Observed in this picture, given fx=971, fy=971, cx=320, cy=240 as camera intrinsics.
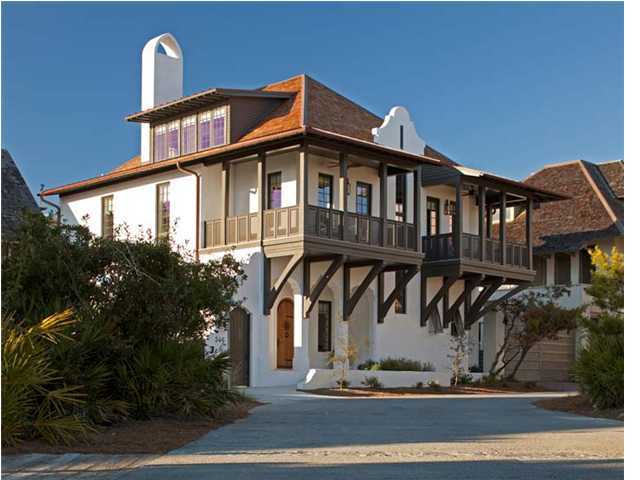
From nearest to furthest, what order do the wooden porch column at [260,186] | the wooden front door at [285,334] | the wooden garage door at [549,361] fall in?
the wooden porch column at [260,186] → the wooden front door at [285,334] → the wooden garage door at [549,361]

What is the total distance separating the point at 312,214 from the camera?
1052 inches

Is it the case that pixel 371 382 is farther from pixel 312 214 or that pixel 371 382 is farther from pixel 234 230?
pixel 234 230

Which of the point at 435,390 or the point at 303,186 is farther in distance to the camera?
the point at 435,390

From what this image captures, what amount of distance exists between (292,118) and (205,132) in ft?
10.7

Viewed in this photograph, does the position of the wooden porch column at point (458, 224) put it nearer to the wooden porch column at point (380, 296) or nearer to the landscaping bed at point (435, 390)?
the wooden porch column at point (380, 296)

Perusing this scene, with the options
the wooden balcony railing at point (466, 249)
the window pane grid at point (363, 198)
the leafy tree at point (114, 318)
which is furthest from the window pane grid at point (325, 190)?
the leafy tree at point (114, 318)

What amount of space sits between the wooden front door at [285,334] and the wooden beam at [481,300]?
7.30m

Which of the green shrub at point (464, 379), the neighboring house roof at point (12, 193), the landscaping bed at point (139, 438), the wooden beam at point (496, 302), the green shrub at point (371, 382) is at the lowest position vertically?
the green shrub at point (464, 379)

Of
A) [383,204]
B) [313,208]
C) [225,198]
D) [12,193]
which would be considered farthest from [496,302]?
[12,193]

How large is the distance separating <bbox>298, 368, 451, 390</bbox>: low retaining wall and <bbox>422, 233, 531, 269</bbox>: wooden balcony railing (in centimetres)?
393

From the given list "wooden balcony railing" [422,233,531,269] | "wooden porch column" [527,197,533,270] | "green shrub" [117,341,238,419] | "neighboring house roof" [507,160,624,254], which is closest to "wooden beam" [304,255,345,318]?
"wooden balcony railing" [422,233,531,269]

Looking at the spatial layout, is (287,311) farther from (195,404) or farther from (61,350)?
(61,350)

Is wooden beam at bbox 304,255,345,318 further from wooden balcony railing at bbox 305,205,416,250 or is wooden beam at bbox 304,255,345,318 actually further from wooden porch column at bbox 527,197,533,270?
wooden porch column at bbox 527,197,533,270

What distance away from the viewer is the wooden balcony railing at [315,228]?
88.1 feet
